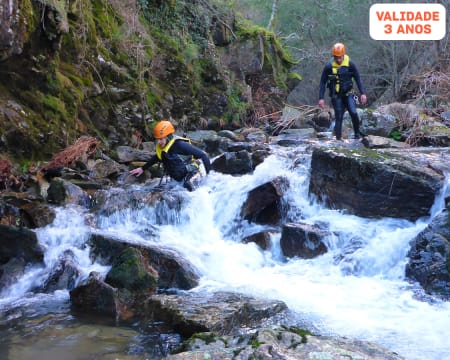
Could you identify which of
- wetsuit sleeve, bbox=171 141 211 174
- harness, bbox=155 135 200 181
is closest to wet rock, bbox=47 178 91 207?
harness, bbox=155 135 200 181

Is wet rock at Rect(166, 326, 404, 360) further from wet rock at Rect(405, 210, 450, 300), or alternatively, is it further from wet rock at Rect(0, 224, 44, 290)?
wet rock at Rect(0, 224, 44, 290)

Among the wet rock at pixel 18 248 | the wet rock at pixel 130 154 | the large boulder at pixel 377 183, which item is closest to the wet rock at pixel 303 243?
the large boulder at pixel 377 183

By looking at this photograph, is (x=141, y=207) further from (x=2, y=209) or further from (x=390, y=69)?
(x=390, y=69)

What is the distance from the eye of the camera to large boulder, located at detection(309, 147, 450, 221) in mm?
7219

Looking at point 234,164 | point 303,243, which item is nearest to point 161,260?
point 303,243

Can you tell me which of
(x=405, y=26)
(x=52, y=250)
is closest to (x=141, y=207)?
(x=52, y=250)

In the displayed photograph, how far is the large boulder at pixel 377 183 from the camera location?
7219mm

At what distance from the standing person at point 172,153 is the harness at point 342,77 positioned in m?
3.27

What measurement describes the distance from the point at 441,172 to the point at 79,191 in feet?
17.7

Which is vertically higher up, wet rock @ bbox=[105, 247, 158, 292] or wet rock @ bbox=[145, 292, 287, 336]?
wet rock @ bbox=[105, 247, 158, 292]

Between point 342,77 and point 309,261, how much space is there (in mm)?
4244

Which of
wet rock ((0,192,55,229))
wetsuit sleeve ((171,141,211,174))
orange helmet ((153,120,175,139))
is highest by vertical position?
orange helmet ((153,120,175,139))

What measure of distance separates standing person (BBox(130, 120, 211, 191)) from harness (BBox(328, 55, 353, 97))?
3268mm

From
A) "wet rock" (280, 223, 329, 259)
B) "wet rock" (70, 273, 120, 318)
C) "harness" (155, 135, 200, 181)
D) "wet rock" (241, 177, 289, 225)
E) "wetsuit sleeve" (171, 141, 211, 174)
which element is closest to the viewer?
"wet rock" (70, 273, 120, 318)
